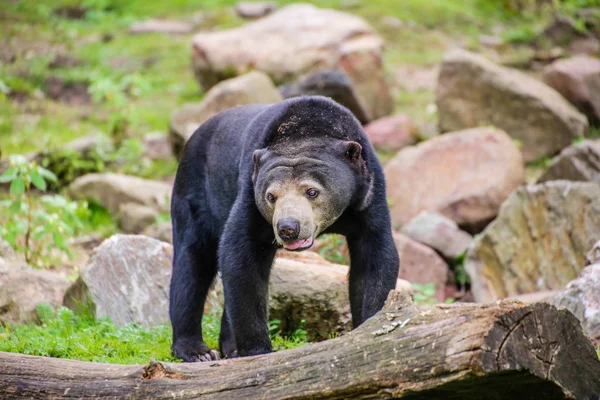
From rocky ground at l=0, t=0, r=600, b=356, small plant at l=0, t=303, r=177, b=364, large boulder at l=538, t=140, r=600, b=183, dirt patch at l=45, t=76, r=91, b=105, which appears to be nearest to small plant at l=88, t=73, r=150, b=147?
rocky ground at l=0, t=0, r=600, b=356

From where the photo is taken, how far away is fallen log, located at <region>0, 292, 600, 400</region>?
3.53 metres

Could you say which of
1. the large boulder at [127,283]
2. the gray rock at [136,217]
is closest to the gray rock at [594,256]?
the large boulder at [127,283]

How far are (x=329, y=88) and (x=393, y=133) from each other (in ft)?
4.26

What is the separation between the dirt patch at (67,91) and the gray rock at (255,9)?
5326mm

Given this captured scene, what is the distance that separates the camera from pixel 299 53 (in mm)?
15727

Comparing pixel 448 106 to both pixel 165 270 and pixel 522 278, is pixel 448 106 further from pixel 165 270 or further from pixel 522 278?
pixel 165 270

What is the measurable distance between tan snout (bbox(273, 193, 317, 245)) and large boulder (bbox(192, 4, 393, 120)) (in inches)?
388

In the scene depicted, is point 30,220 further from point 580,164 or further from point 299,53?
point 299,53

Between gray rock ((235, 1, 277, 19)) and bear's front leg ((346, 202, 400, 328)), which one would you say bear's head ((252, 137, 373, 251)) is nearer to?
bear's front leg ((346, 202, 400, 328))

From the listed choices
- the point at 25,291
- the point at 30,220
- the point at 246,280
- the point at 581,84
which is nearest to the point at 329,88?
the point at 581,84

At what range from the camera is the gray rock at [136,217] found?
10664mm

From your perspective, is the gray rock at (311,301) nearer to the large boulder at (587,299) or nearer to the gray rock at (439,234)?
the large boulder at (587,299)

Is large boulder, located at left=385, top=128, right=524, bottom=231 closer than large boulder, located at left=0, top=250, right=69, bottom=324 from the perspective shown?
No

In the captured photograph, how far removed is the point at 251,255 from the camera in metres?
5.20
